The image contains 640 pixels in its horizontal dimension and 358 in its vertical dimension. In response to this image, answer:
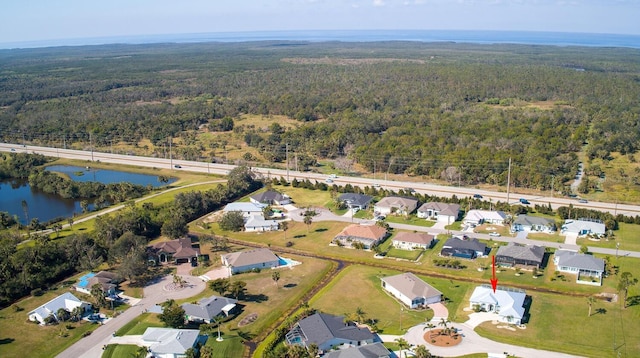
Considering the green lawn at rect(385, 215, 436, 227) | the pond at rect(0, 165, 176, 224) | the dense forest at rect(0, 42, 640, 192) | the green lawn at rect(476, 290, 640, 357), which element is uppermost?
the dense forest at rect(0, 42, 640, 192)

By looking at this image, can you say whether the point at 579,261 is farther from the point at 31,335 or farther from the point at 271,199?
the point at 31,335

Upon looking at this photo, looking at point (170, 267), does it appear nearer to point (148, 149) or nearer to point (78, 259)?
point (78, 259)

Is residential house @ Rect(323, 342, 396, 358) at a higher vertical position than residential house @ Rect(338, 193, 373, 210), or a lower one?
lower

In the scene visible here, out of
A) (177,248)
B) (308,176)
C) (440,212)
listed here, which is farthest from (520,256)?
(308,176)

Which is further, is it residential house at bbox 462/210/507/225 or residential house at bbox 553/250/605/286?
residential house at bbox 462/210/507/225

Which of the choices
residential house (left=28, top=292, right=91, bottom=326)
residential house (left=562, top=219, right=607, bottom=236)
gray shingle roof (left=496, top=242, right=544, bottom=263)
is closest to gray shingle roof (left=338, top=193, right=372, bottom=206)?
gray shingle roof (left=496, top=242, right=544, bottom=263)

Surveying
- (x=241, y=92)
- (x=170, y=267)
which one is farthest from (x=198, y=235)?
(x=241, y=92)

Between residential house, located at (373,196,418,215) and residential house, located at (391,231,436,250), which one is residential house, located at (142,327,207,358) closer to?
residential house, located at (391,231,436,250)
